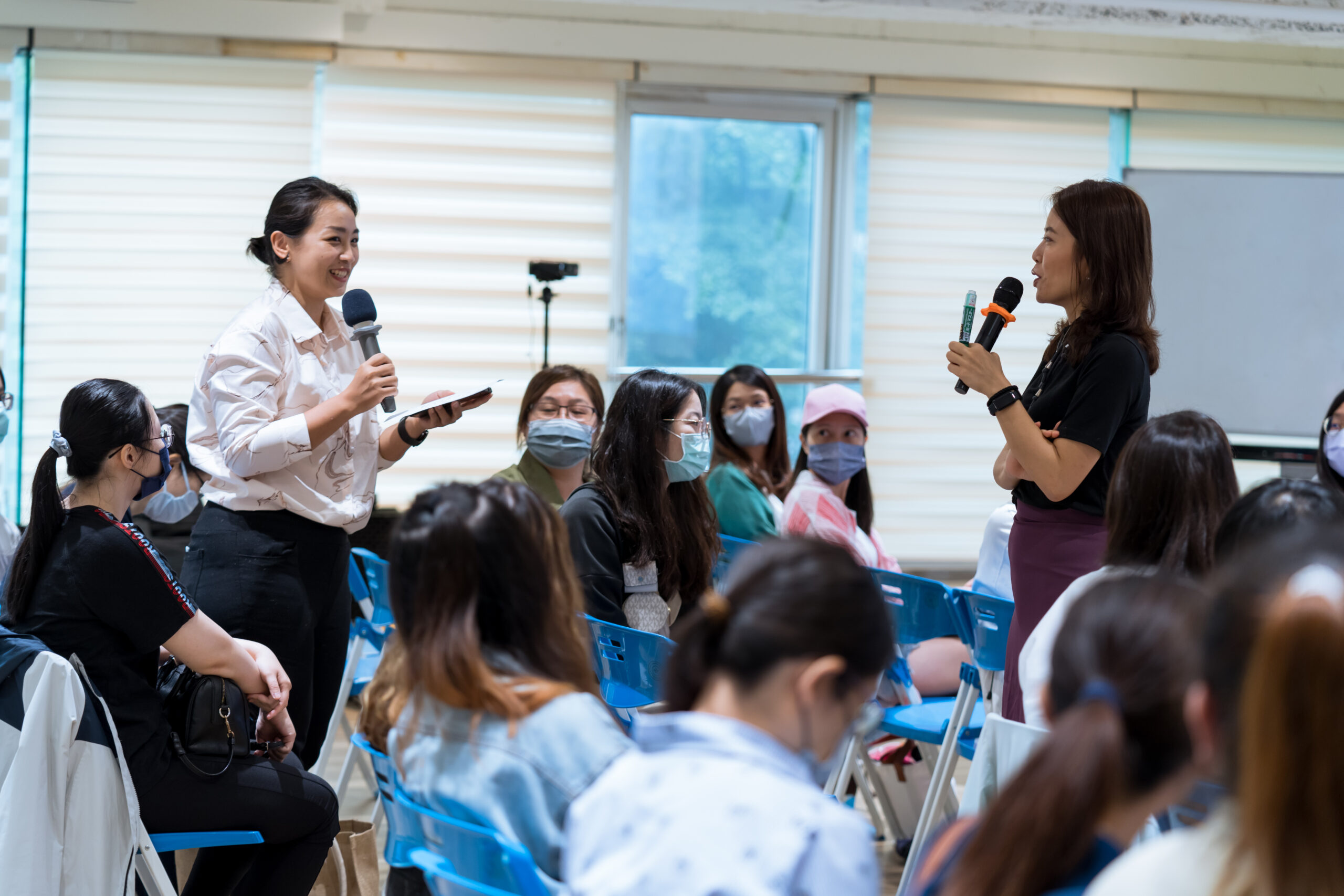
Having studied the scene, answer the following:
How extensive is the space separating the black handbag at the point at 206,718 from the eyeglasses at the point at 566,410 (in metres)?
1.35

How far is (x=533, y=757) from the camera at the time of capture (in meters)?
1.37

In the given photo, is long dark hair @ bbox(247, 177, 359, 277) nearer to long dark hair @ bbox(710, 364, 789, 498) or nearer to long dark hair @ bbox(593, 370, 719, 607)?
long dark hair @ bbox(593, 370, 719, 607)

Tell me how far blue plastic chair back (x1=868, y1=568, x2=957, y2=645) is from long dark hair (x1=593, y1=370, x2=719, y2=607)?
43cm

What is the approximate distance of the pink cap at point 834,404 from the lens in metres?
3.83

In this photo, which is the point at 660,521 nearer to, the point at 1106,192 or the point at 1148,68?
the point at 1106,192

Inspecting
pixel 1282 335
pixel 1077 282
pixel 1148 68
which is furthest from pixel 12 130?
pixel 1282 335

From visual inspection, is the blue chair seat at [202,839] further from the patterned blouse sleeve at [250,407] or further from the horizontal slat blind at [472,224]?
the horizontal slat blind at [472,224]

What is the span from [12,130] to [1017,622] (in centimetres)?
446

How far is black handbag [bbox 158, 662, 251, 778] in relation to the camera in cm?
210

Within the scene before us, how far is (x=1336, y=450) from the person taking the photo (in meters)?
2.94

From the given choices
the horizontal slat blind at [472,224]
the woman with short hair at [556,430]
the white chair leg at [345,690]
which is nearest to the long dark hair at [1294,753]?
the woman with short hair at [556,430]

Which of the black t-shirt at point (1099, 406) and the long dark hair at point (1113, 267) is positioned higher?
the long dark hair at point (1113, 267)

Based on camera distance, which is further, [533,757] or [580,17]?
[580,17]

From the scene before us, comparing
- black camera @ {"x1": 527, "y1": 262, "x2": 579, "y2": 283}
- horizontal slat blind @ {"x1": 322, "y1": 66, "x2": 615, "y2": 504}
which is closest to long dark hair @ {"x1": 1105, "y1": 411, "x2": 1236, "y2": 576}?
black camera @ {"x1": 527, "y1": 262, "x2": 579, "y2": 283}
